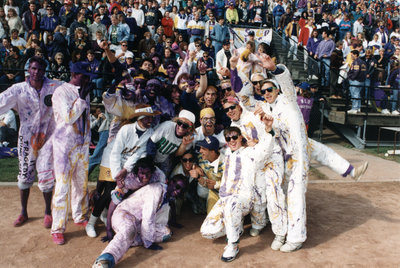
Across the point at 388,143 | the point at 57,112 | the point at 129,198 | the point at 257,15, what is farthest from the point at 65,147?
the point at 257,15

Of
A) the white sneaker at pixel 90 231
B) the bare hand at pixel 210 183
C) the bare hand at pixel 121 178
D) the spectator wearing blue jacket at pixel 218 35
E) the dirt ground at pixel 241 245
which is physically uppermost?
the spectator wearing blue jacket at pixel 218 35

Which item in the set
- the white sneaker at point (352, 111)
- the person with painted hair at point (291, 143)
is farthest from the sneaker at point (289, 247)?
the white sneaker at point (352, 111)

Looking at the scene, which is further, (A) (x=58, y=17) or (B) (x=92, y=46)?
(A) (x=58, y=17)

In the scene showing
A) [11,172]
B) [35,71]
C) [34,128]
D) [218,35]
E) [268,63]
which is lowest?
[11,172]

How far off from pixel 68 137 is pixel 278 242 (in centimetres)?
297

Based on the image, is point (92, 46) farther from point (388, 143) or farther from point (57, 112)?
point (388, 143)

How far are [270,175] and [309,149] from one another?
67cm

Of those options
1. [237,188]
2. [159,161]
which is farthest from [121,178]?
[237,188]

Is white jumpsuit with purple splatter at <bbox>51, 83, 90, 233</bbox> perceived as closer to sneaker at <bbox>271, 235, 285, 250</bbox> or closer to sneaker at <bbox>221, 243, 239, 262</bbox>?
sneaker at <bbox>221, 243, 239, 262</bbox>

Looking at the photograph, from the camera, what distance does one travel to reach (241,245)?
15.7ft

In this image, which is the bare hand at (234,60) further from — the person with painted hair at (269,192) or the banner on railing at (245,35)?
the banner on railing at (245,35)

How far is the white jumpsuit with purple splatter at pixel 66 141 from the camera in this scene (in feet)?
15.7

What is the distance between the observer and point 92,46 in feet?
34.9

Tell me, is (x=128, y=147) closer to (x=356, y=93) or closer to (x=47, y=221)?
(x=47, y=221)
